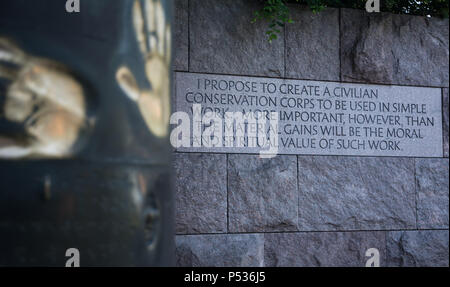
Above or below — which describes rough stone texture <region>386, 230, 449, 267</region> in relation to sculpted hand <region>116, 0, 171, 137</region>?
below

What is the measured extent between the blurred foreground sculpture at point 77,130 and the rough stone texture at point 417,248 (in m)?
4.77

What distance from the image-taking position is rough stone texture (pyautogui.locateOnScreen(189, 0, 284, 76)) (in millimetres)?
5941

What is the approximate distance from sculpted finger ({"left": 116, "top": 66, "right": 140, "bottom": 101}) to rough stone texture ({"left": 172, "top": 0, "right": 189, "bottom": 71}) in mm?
3780

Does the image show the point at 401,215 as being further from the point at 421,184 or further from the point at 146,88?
the point at 146,88

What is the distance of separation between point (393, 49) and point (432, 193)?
1.82 m

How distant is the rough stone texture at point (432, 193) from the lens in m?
6.50

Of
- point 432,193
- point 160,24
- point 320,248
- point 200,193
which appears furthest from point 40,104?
point 432,193

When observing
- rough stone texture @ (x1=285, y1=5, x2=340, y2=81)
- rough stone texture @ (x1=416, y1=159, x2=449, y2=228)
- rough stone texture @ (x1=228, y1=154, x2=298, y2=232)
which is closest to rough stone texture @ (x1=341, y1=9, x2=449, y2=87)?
rough stone texture @ (x1=285, y1=5, x2=340, y2=81)

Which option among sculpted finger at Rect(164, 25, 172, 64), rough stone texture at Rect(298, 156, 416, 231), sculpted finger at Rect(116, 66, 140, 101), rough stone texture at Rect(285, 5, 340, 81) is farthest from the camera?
rough stone texture at Rect(285, 5, 340, 81)

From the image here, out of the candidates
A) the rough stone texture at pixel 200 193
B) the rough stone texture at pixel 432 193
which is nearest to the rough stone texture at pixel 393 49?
the rough stone texture at pixel 432 193

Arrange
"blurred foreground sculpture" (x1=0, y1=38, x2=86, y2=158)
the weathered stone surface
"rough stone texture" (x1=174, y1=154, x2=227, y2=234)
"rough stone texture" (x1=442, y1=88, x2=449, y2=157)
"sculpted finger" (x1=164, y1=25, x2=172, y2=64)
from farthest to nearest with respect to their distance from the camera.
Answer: "rough stone texture" (x1=442, y1=88, x2=449, y2=157) < the weathered stone surface < "rough stone texture" (x1=174, y1=154, x2=227, y2=234) < "sculpted finger" (x1=164, y1=25, x2=172, y2=64) < "blurred foreground sculpture" (x1=0, y1=38, x2=86, y2=158)

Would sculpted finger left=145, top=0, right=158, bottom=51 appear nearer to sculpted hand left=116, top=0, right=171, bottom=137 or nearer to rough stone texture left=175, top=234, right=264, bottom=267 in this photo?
sculpted hand left=116, top=0, right=171, bottom=137

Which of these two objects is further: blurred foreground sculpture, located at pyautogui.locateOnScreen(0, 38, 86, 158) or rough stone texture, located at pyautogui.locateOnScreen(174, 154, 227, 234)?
rough stone texture, located at pyautogui.locateOnScreen(174, 154, 227, 234)

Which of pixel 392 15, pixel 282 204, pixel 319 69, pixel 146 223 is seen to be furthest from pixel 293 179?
pixel 146 223
